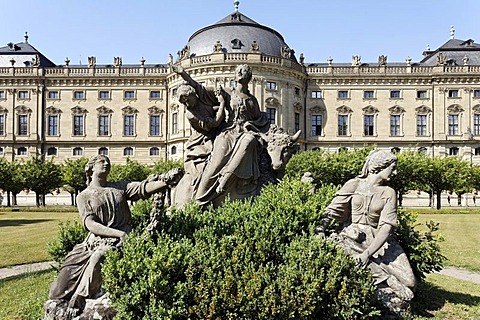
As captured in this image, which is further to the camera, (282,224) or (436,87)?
(436,87)

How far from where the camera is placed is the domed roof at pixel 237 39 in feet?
180

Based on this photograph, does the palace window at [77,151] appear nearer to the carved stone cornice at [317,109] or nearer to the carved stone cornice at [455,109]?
the carved stone cornice at [317,109]

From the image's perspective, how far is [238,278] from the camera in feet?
15.3

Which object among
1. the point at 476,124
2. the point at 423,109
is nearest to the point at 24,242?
the point at 423,109

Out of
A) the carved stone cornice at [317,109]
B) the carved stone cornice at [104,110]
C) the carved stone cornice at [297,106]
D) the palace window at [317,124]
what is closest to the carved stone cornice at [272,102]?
the carved stone cornice at [297,106]

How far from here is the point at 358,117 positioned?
61.3 meters

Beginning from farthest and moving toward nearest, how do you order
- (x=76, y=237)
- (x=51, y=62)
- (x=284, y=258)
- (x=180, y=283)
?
(x=51, y=62)
(x=76, y=237)
(x=284, y=258)
(x=180, y=283)

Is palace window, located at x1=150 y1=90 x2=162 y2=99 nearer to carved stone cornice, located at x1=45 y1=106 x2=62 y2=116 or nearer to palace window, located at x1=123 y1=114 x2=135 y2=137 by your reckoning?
palace window, located at x1=123 y1=114 x2=135 y2=137

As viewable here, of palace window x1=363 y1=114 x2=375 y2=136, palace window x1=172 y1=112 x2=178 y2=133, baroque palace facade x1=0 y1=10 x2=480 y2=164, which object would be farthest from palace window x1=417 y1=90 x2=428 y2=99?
palace window x1=172 y1=112 x2=178 y2=133

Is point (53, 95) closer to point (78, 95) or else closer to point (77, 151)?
point (78, 95)

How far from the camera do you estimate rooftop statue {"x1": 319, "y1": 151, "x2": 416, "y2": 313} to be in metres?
5.45

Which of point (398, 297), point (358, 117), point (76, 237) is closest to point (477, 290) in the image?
point (398, 297)

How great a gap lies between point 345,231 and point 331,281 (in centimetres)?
146

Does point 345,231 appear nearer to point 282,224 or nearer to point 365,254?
point 365,254
